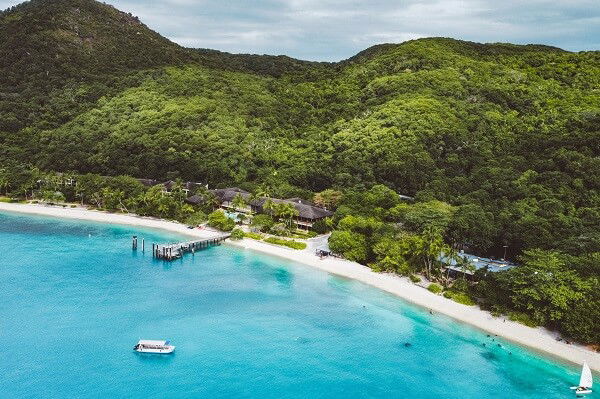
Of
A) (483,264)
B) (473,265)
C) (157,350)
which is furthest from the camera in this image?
(483,264)

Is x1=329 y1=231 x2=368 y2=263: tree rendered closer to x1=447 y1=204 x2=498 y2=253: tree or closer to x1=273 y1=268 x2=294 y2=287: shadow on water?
x1=273 y1=268 x2=294 y2=287: shadow on water

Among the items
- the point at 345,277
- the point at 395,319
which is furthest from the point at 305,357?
the point at 345,277

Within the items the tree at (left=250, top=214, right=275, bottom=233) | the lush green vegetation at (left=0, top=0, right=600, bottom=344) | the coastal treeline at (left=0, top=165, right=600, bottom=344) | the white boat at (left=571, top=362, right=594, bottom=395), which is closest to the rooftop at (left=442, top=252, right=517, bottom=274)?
the coastal treeline at (left=0, top=165, right=600, bottom=344)

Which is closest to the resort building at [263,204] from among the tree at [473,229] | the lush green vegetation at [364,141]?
the lush green vegetation at [364,141]

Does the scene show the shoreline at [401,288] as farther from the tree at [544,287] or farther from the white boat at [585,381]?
the white boat at [585,381]

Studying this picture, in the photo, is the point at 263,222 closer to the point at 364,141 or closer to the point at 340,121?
the point at 364,141

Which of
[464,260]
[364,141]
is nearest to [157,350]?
[464,260]
